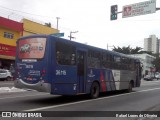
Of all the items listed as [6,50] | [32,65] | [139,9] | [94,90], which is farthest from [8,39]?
[32,65]

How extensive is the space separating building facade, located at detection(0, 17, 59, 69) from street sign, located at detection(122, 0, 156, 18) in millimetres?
20480

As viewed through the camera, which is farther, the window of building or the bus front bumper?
the window of building

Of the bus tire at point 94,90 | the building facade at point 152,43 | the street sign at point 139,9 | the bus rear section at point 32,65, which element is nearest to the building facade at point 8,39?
the street sign at point 139,9

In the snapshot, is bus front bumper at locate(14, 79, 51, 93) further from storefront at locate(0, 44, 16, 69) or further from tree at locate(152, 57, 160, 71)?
tree at locate(152, 57, 160, 71)

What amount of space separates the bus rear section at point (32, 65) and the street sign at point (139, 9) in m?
10.2

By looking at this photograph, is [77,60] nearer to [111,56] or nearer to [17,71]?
[17,71]

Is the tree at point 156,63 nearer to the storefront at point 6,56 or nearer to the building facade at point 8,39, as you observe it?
the building facade at point 8,39

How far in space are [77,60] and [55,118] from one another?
5.46 metres

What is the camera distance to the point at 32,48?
43.2 feet

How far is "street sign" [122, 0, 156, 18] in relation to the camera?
66.5 feet

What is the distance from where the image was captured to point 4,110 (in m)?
10.4

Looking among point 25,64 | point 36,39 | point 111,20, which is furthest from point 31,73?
point 111,20

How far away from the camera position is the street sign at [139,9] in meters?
20.3

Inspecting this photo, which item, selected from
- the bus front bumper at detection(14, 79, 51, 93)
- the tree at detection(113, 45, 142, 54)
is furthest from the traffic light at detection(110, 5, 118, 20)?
the tree at detection(113, 45, 142, 54)
